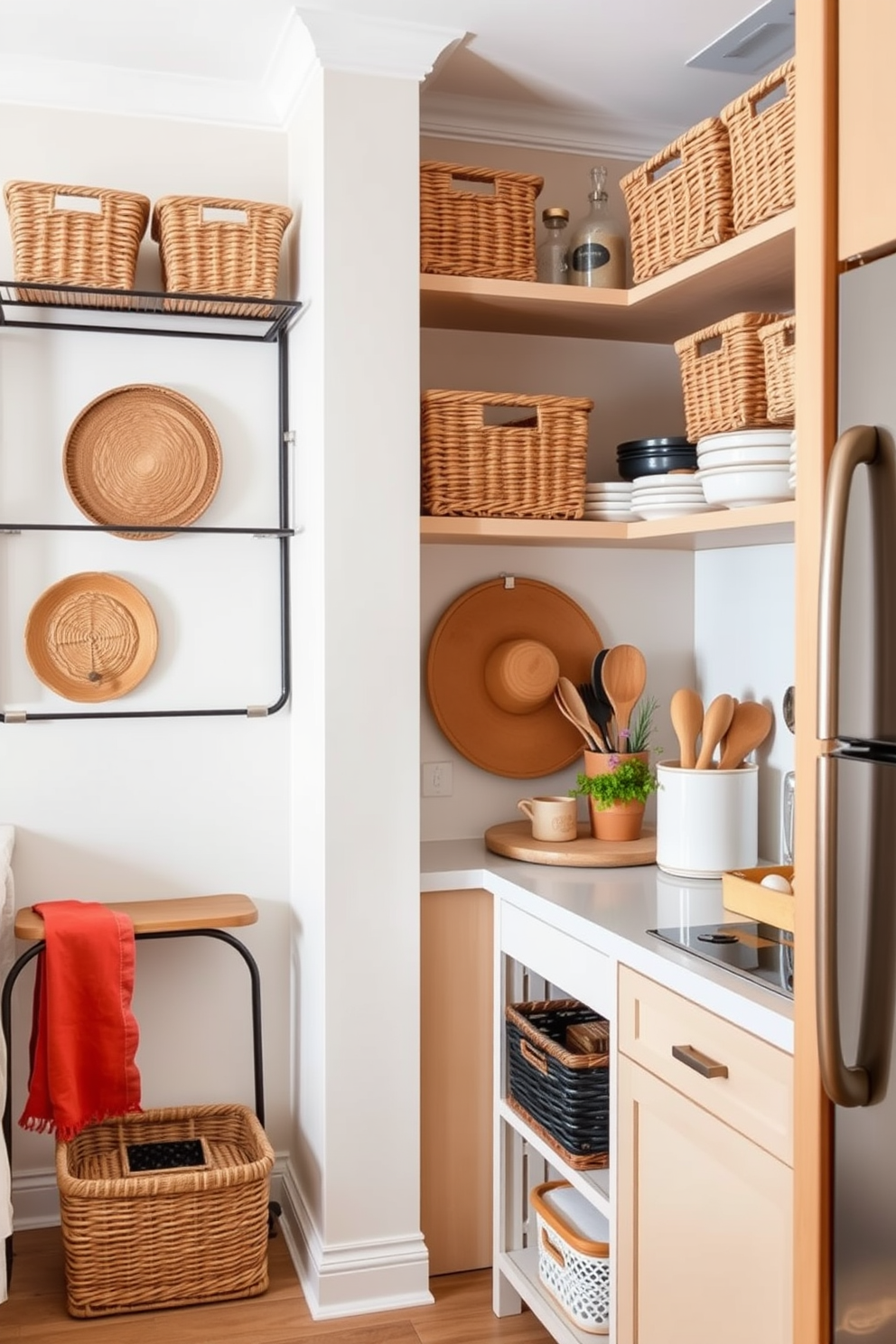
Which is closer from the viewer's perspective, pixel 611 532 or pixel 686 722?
pixel 686 722

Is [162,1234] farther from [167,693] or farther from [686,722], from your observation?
[686,722]

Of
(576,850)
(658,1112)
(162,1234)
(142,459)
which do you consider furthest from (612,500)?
(162,1234)

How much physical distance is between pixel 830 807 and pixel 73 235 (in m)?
1.99

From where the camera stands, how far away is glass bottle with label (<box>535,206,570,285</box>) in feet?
9.45

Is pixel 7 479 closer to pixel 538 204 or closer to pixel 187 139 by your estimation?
pixel 187 139

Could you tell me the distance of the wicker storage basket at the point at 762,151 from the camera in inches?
86.4

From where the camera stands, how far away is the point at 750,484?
2352 mm

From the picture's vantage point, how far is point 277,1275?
2.74m

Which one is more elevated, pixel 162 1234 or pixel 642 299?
pixel 642 299

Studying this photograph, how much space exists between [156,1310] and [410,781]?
1.16m

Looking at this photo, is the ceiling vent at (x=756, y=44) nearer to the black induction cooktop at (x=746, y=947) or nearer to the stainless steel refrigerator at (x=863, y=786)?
the stainless steel refrigerator at (x=863, y=786)

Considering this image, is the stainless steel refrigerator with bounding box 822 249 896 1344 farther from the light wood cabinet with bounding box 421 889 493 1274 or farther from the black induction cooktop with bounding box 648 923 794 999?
the light wood cabinet with bounding box 421 889 493 1274

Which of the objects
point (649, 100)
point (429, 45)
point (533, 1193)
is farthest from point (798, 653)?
point (649, 100)

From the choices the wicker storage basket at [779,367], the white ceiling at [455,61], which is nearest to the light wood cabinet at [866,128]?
the wicker storage basket at [779,367]
